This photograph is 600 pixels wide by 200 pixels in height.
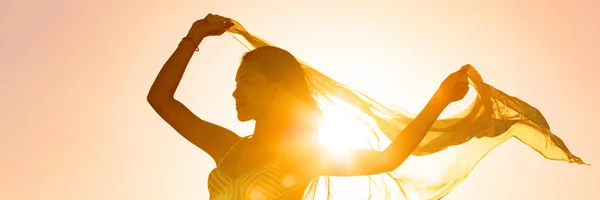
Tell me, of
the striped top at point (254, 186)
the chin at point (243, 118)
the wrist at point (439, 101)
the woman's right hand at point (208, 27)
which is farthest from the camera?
the woman's right hand at point (208, 27)

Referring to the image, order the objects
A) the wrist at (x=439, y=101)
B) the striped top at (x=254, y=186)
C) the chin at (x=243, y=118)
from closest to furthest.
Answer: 1. the striped top at (x=254, y=186)
2. the wrist at (x=439, y=101)
3. the chin at (x=243, y=118)

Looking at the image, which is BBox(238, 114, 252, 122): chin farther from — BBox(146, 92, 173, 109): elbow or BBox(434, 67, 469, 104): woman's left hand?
BBox(434, 67, 469, 104): woman's left hand

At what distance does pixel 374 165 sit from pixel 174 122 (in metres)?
1.33

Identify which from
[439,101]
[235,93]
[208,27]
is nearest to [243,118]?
[235,93]

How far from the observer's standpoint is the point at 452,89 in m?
4.82

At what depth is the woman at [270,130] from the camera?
15.3 feet

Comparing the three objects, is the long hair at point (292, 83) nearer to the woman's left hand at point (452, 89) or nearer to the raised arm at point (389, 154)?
the raised arm at point (389, 154)

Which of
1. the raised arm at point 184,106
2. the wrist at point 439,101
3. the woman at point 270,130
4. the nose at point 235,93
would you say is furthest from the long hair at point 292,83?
the wrist at point 439,101

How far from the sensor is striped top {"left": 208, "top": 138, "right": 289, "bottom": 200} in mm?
4562

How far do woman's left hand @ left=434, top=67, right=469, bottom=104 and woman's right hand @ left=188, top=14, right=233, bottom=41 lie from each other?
57.8 inches

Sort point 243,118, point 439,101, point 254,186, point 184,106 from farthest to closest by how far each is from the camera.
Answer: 1. point 184,106
2. point 243,118
3. point 439,101
4. point 254,186

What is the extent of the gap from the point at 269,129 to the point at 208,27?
0.78 metres

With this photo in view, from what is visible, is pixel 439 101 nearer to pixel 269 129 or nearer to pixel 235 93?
pixel 269 129

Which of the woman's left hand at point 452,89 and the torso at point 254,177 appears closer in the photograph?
the torso at point 254,177
